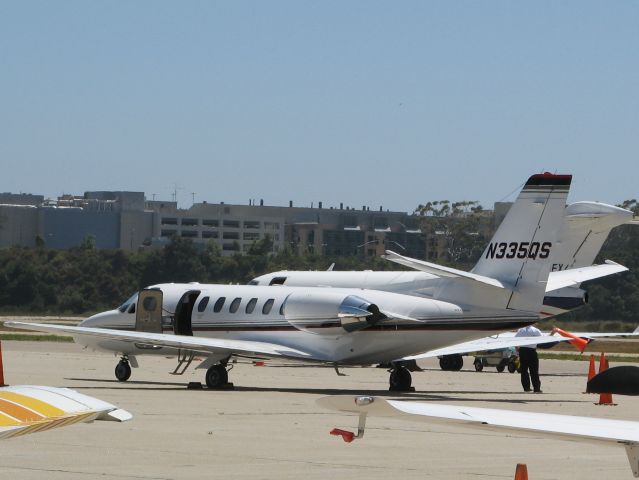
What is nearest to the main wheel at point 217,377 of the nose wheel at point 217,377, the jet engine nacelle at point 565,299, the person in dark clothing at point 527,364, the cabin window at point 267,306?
the nose wheel at point 217,377

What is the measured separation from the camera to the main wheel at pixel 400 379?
2891 cm

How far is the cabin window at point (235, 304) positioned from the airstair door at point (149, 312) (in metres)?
1.82

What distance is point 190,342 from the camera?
1104 inches

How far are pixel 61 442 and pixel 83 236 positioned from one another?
155497 millimetres

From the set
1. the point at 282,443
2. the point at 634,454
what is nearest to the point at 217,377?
the point at 282,443

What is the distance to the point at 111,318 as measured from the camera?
32344mm

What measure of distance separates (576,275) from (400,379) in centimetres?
1310

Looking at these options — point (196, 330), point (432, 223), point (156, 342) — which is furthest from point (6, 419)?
point (432, 223)

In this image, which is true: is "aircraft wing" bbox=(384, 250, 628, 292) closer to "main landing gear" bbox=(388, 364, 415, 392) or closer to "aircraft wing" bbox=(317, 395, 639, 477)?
"main landing gear" bbox=(388, 364, 415, 392)

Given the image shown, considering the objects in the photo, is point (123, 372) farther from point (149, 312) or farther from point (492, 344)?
point (492, 344)

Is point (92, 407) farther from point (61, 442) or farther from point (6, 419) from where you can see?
point (61, 442)

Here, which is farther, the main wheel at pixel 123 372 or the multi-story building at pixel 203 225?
the multi-story building at pixel 203 225

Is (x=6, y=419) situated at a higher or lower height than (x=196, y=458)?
higher

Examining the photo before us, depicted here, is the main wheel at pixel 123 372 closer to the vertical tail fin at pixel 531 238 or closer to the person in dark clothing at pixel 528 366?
the vertical tail fin at pixel 531 238
